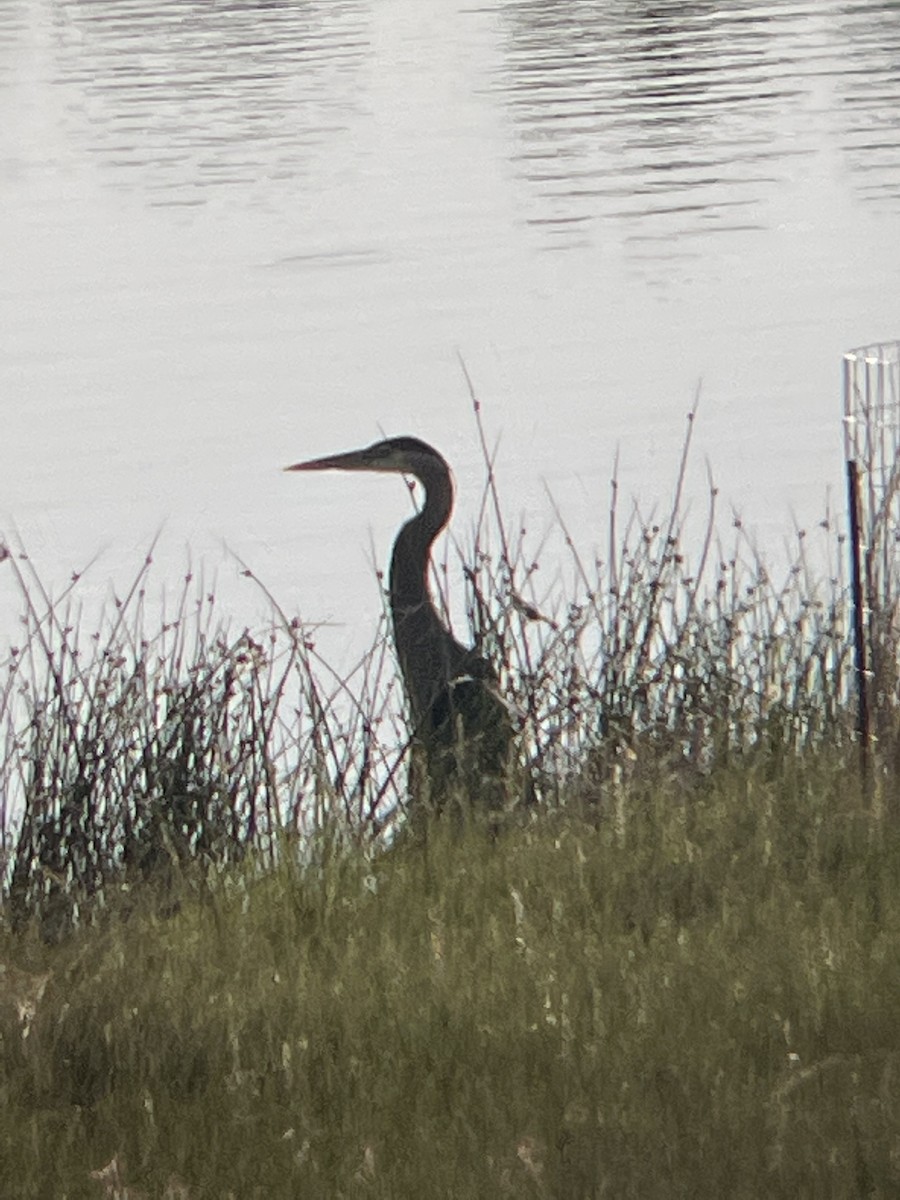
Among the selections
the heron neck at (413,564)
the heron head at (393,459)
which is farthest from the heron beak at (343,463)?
the heron neck at (413,564)

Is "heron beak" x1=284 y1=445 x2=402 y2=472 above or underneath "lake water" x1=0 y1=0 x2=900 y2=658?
underneath

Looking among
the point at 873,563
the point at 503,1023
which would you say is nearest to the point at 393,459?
the point at 873,563

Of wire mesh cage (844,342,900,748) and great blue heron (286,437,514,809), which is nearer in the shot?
wire mesh cage (844,342,900,748)

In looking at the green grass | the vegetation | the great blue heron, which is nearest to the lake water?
the great blue heron

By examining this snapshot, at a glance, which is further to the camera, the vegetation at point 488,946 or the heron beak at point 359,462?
the heron beak at point 359,462

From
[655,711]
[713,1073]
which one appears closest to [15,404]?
[655,711]

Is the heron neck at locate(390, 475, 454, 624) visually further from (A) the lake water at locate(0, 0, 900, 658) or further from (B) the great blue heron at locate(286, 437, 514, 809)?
(A) the lake water at locate(0, 0, 900, 658)

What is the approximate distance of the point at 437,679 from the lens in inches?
275

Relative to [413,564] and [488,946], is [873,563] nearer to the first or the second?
[413,564]

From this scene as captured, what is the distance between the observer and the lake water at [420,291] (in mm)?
14727

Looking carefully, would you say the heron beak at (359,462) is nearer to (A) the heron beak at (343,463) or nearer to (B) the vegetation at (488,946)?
(A) the heron beak at (343,463)

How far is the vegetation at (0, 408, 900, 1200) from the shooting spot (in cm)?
371

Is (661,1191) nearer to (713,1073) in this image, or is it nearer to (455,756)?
(713,1073)

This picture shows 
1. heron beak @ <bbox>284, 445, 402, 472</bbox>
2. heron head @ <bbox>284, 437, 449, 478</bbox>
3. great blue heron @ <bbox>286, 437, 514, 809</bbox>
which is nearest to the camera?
great blue heron @ <bbox>286, 437, 514, 809</bbox>
